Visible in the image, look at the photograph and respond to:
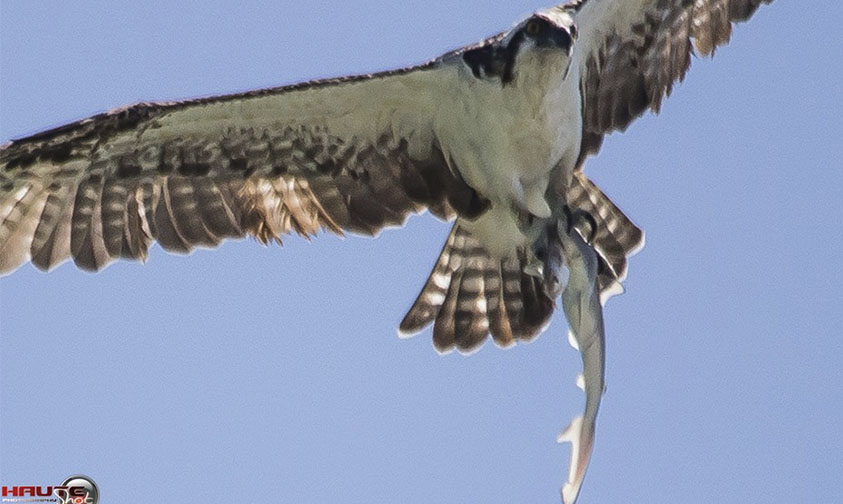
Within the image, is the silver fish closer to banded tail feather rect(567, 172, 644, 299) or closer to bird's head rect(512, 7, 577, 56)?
banded tail feather rect(567, 172, 644, 299)

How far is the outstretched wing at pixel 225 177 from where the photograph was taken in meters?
9.95

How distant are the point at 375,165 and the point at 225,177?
958mm

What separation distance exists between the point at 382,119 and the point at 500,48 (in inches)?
47.9

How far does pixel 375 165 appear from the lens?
10352 millimetres

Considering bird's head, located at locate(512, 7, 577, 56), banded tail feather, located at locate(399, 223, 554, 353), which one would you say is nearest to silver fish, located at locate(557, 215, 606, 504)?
banded tail feather, located at locate(399, 223, 554, 353)

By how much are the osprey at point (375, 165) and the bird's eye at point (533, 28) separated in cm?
54

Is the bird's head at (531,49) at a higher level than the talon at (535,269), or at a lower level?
higher

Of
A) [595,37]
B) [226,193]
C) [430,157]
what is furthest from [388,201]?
[595,37]

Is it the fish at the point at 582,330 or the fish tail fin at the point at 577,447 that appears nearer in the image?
the fish tail fin at the point at 577,447

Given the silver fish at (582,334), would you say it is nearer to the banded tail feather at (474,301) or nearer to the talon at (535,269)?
the talon at (535,269)

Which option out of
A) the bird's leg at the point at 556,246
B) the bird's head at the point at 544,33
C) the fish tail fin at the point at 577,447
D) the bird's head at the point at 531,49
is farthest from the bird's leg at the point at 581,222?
the fish tail fin at the point at 577,447

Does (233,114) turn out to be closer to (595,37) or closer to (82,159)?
(82,159)

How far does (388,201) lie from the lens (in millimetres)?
10320

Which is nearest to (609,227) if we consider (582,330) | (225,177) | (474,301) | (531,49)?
(474,301)
